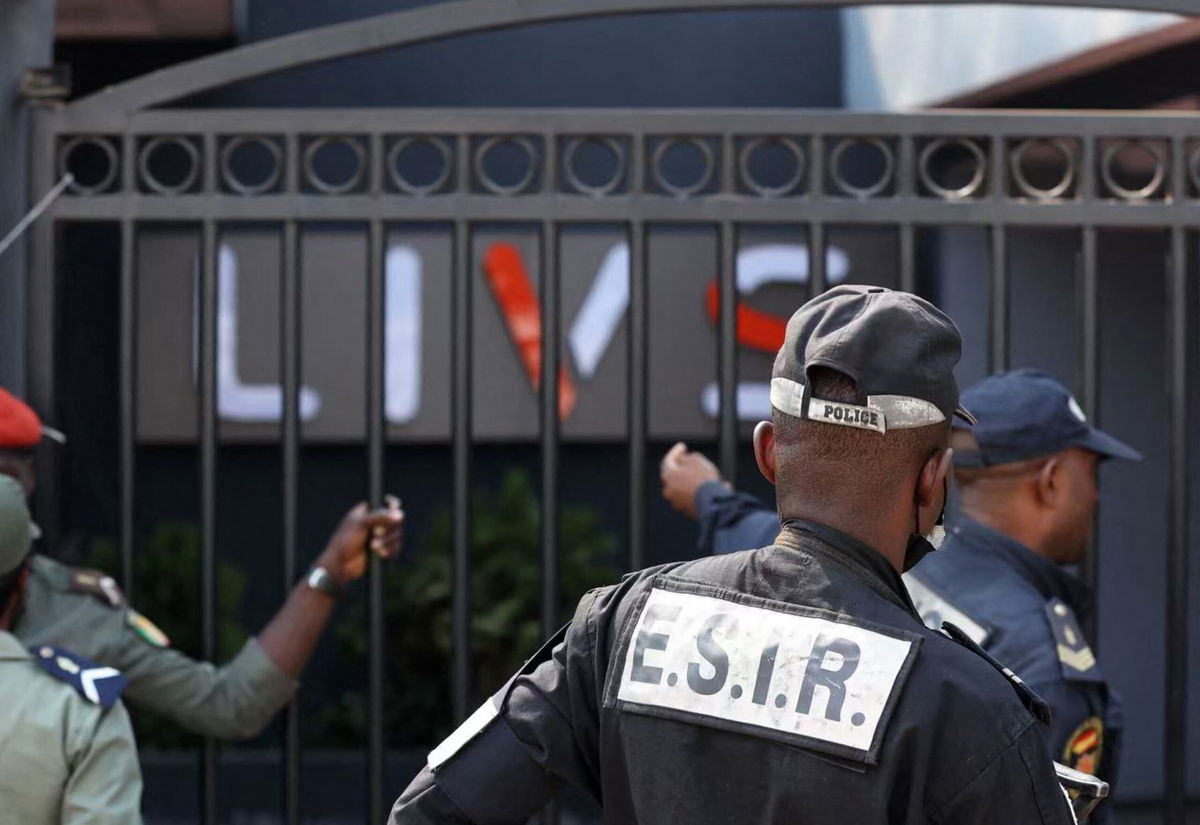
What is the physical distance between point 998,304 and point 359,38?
1333 millimetres

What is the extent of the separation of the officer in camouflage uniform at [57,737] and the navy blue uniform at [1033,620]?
1247 mm

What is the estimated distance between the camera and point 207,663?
131 inches

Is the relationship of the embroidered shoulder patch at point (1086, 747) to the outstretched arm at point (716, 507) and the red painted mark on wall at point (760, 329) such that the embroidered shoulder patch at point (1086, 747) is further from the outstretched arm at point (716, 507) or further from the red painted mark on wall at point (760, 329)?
the red painted mark on wall at point (760, 329)

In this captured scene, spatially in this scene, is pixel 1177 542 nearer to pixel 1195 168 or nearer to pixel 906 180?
pixel 1195 168

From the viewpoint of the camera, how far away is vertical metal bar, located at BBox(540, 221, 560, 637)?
10.8 feet

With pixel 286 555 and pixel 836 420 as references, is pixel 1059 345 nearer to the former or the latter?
pixel 286 555

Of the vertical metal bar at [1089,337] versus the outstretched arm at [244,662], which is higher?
the vertical metal bar at [1089,337]

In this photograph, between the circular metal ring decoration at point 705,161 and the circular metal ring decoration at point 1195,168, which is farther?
the circular metal ring decoration at point 1195,168

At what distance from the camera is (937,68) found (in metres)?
6.68

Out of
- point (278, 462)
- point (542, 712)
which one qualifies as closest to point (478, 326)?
point (278, 462)

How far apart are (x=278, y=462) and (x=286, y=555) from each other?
4363mm

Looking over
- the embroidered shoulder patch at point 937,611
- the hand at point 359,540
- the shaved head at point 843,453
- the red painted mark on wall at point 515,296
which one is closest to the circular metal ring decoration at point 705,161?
the hand at point 359,540

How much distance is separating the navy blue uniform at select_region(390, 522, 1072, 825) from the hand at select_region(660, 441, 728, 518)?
143 centimetres

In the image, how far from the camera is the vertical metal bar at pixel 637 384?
3248 mm
